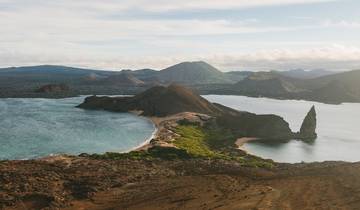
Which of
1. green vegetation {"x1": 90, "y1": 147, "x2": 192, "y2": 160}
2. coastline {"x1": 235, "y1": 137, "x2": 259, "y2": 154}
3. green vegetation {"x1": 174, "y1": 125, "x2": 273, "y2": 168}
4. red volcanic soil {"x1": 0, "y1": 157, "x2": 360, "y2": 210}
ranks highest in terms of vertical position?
red volcanic soil {"x1": 0, "y1": 157, "x2": 360, "y2": 210}

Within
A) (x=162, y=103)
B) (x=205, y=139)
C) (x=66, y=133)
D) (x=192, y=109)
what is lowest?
(x=205, y=139)

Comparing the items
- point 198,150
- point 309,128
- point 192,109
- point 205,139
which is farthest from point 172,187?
point 192,109

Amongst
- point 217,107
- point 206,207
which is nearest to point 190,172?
point 206,207

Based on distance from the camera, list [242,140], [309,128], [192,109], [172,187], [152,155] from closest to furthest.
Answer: [172,187], [152,155], [242,140], [309,128], [192,109]

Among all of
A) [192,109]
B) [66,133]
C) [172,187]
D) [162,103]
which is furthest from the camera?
[162,103]

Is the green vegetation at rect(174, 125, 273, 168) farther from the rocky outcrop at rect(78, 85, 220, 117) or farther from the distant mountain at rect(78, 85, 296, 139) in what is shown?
the rocky outcrop at rect(78, 85, 220, 117)

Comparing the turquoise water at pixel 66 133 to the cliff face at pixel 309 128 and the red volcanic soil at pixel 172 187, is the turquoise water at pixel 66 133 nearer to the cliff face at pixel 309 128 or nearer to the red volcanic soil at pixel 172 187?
the red volcanic soil at pixel 172 187

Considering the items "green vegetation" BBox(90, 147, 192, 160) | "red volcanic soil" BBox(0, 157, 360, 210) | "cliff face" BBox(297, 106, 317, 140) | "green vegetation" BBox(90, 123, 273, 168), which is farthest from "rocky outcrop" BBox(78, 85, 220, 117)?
"red volcanic soil" BBox(0, 157, 360, 210)

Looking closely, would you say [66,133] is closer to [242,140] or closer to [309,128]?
[242,140]
